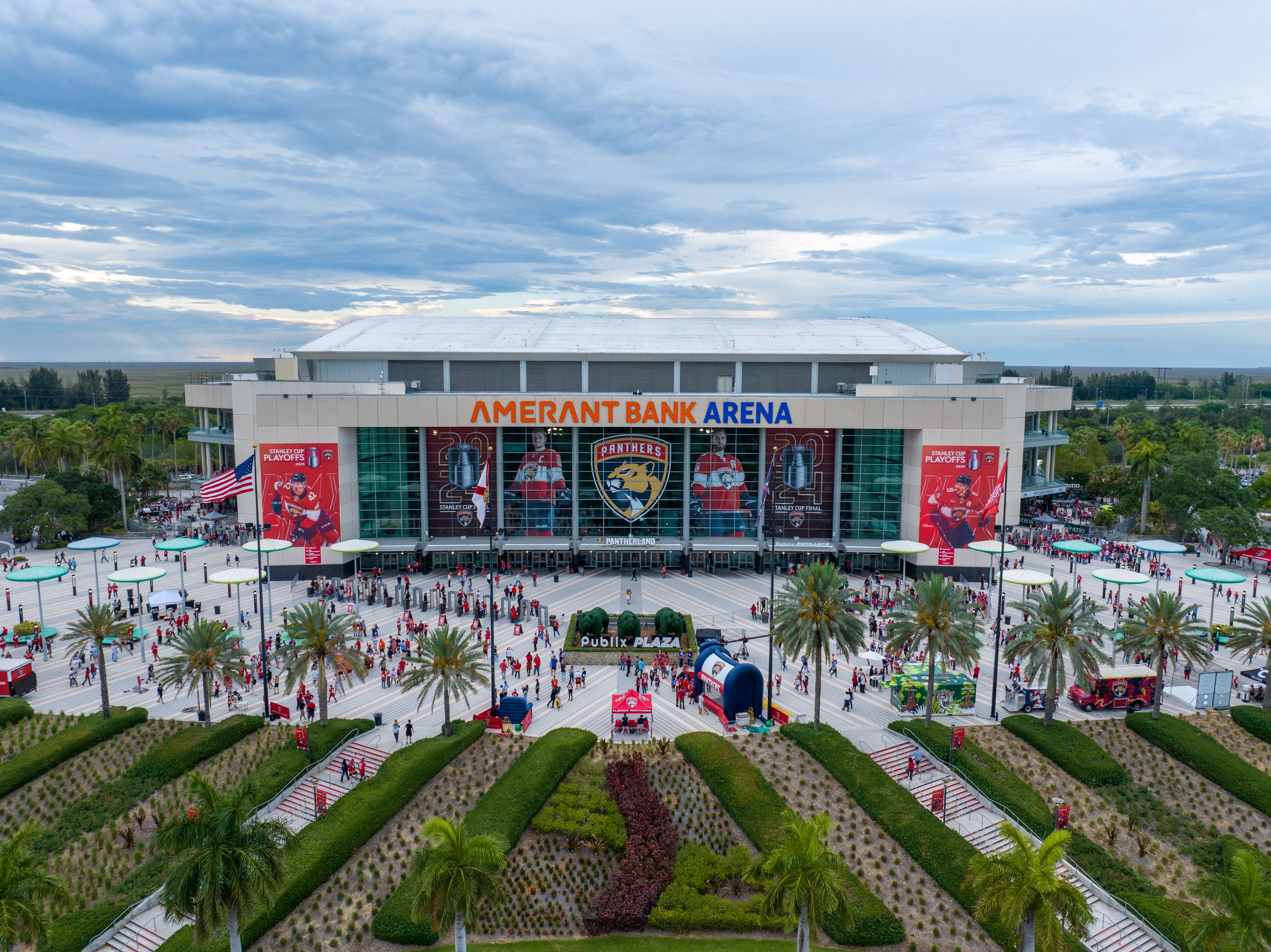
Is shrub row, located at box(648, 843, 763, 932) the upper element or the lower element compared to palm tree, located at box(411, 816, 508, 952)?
lower

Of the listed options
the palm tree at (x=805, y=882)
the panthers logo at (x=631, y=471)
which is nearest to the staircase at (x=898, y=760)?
the palm tree at (x=805, y=882)

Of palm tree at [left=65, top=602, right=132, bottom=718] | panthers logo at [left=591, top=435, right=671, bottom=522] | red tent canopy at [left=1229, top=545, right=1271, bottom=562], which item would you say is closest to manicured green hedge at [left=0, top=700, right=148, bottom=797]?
palm tree at [left=65, top=602, right=132, bottom=718]

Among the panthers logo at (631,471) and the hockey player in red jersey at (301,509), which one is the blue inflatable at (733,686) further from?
the hockey player in red jersey at (301,509)

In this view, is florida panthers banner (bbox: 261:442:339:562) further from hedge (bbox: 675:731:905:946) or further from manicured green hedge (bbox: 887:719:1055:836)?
manicured green hedge (bbox: 887:719:1055:836)

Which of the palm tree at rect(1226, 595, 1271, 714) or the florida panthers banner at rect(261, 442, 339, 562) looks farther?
the florida panthers banner at rect(261, 442, 339, 562)

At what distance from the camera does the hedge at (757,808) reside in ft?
87.3

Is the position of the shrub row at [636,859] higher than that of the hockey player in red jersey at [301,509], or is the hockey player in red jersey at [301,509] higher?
the hockey player in red jersey at [301,509]

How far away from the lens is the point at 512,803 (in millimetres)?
32188

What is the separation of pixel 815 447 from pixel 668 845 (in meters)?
47.9

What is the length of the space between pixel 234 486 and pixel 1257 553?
88657 mm

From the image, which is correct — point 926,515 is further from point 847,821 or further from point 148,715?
point 148,715

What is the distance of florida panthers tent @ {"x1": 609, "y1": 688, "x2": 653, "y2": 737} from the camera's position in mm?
38812

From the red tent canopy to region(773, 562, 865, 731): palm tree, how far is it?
176 ft

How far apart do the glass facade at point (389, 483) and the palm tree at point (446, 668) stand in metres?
35.2
